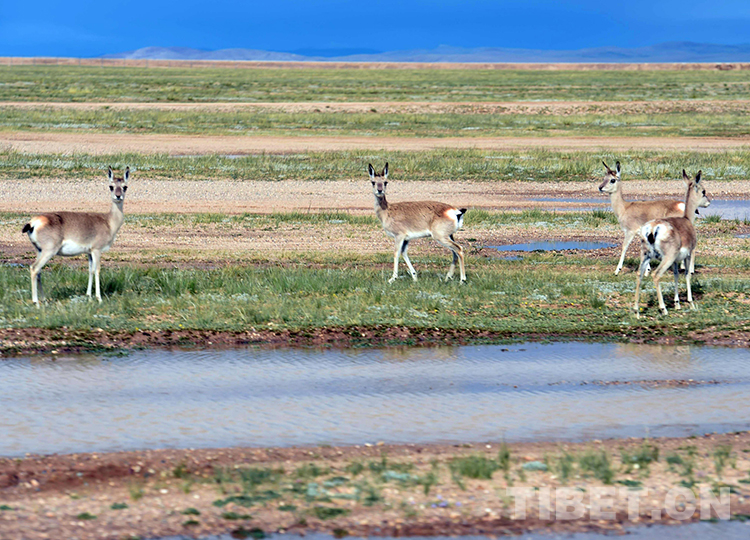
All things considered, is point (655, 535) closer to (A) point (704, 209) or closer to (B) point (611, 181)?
(B) point (611, 181)

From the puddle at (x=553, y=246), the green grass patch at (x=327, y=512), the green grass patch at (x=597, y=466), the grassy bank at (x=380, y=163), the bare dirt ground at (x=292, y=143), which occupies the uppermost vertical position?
the bare dirt ground at (x=292, y=143)

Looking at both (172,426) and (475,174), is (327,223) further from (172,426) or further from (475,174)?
(172,426)

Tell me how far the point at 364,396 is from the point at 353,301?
4.01 metres

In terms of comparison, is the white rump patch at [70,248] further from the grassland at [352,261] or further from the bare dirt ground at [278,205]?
the bare dirt ground at [278,205]

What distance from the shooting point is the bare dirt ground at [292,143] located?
1656 inches

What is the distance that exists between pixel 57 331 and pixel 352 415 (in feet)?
16.3

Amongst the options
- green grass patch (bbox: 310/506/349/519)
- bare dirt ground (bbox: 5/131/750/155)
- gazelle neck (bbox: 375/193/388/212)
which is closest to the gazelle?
gazelle neck (bbox: 375/193/388/212)

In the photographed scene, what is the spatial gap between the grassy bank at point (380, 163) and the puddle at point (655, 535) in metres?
26.7

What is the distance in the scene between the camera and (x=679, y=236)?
13.6 meters

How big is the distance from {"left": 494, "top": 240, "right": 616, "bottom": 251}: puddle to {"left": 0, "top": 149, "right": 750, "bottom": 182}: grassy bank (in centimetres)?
1200

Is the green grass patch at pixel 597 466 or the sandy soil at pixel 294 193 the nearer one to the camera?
the green grass patch at pixel 597 466

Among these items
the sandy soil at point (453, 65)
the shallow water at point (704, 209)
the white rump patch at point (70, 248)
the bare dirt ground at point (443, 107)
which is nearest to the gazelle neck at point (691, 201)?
the shallow water at point (704, 209)

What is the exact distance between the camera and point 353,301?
46.8 ft

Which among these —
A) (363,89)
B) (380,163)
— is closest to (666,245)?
(380,163)
